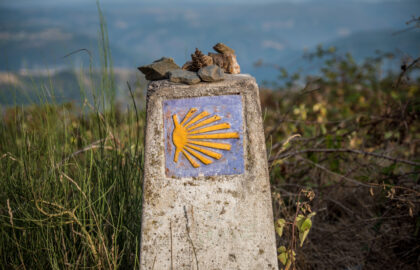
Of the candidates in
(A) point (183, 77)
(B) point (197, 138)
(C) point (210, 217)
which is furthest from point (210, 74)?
(C) point (210, 217)

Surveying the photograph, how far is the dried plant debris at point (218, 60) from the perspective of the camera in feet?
5.97

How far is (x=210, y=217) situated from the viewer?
5.26 feet

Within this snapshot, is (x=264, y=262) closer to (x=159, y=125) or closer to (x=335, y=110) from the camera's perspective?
(x=159, y=125)

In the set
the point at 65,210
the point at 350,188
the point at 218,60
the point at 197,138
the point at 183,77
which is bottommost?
the point at 350,188

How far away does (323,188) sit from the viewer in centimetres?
288

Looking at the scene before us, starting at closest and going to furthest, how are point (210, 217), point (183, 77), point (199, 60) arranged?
point (210, 217) → point (183, 77) → point (199, 60)

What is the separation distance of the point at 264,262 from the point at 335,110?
15.2ft

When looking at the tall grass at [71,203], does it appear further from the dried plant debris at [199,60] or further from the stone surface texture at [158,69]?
the dried plant debris at [199,60]

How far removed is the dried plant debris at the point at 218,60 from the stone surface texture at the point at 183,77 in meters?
0.09

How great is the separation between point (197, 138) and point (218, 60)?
0.51 meters

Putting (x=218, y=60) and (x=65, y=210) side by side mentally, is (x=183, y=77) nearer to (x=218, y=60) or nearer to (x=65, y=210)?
(x=218, y=60)

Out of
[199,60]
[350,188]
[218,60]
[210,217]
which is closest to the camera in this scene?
[210,217]

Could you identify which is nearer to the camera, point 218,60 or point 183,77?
point 183,77

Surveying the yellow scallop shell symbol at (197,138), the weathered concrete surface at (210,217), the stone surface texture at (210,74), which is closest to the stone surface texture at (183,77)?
the stone surface texture at (210,74)
